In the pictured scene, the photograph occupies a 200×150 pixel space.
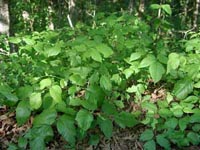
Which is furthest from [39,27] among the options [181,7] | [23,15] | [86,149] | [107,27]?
[86,149]

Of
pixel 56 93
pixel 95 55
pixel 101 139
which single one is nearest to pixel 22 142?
pixel 56 93

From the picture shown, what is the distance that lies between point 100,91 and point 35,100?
0.53 metres

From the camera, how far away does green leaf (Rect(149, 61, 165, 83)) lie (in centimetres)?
269

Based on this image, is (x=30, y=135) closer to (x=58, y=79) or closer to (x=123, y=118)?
(x=58, y=79)

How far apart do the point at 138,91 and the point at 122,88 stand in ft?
0.52

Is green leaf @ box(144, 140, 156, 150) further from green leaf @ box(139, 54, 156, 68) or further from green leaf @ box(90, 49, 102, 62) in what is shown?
green leaf @ box(90, 49, 102, 62)

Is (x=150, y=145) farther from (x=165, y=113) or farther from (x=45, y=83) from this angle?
(x=45, y=83)

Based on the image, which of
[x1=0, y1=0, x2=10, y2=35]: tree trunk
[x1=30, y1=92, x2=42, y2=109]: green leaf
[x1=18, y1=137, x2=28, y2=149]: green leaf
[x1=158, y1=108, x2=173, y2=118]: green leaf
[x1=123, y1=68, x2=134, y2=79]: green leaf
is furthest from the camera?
[x1=0, y1=0, x2=10, y2=35]: tree trunk

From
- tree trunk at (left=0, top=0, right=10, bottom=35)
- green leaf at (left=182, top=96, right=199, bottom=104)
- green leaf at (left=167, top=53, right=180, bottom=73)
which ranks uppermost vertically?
tree trunk at (left=0, top=0, right=10, bottom=35)

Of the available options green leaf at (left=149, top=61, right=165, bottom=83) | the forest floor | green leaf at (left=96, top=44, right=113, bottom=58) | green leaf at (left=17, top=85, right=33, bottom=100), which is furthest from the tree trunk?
green leaf at (left=149, top=61, right=165, bottom=83)

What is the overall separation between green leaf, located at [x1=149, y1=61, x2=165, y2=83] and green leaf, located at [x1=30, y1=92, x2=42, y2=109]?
3.00 ft

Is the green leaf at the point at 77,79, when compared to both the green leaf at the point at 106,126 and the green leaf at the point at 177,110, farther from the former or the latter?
the green leaf at the point at 177,110

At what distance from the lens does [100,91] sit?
2744mm

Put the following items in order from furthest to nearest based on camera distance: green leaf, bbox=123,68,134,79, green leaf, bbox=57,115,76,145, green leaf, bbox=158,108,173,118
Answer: green leaf, bbox=123,68,134,79, green leaf, bbox=158,108,173,118, green leaf, bbox=57,115,76,145
